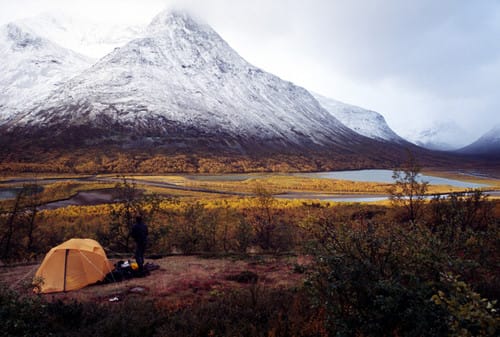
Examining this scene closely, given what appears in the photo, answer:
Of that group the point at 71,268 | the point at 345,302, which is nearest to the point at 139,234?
the point at 71,268

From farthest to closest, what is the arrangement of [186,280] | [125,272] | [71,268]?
1. [125,272]
2. [186,280]
3. [71,268]

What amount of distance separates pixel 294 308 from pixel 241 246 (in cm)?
1169

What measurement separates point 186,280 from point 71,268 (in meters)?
4.38

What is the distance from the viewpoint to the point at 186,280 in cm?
1263

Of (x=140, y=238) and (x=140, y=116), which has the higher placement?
(x=140, y=116)

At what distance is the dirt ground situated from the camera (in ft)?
36.0

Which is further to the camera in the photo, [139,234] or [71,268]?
[139,234]

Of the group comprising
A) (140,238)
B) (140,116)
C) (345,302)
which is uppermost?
(140,116)

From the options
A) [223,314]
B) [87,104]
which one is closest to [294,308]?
[223,314]

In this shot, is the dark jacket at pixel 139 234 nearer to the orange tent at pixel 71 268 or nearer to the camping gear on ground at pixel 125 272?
the camping gear on ground at pixel 125 272

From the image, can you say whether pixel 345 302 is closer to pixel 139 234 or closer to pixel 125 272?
pixel 139 234

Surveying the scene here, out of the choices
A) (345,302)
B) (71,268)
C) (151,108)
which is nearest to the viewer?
(345,302)

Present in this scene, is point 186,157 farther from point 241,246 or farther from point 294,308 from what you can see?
point 294,308

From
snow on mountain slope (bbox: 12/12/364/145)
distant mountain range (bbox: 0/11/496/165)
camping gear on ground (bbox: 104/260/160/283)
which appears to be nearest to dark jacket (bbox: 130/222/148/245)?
camping gear on ground (bbox: 104/260/160/283)
